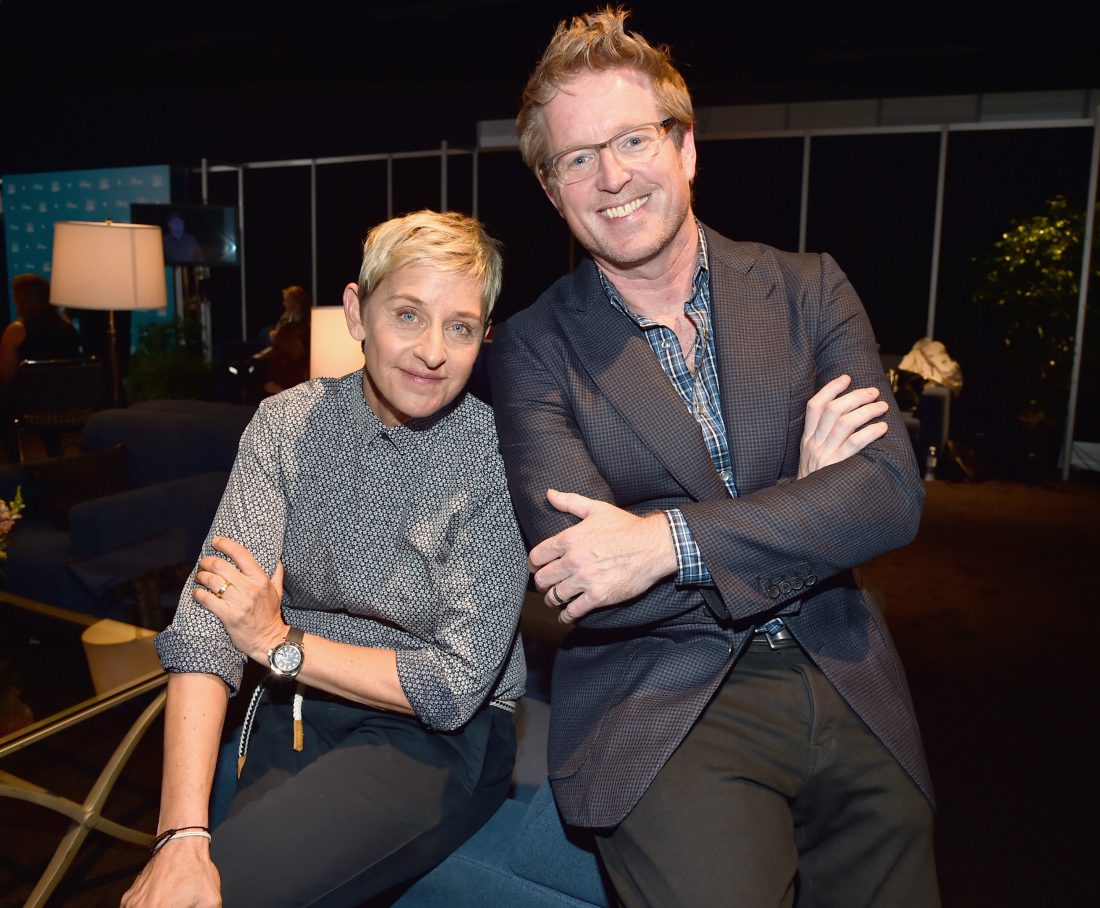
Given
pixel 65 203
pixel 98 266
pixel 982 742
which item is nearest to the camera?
pixel 982 742

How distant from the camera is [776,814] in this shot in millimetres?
1297

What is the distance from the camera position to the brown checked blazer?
130 cm

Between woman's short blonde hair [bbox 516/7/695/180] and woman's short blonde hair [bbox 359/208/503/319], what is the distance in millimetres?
179

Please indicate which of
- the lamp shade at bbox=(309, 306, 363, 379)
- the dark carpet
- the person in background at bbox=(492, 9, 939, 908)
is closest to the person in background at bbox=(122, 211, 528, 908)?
the person in background at bbox=(492, 9, 939, 908)

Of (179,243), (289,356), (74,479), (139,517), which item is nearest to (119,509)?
(139,517)

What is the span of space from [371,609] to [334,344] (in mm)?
1872

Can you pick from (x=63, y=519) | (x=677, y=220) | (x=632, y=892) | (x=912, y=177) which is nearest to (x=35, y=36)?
(x=63, y=519)

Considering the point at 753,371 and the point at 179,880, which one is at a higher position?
the point at 753,371

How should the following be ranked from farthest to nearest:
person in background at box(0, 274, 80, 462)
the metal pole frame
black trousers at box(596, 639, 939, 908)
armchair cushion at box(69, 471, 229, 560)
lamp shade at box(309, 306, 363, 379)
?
1. the metal pole frame
2. person in background at box(0, 274, 80, 462)
3. armchair cushion at box(69, 471, 229, 560)
4. lamp shade at box(309, 306, 363, 379)
5. black trousers at box(596, 639, 939, 908)

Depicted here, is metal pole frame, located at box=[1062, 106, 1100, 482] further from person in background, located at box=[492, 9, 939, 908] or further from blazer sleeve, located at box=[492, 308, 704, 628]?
blazer sleeve, located at box=[492, 308, 704, 628]

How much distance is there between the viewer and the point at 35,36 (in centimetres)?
945

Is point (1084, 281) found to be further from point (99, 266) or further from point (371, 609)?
point (371, 609)

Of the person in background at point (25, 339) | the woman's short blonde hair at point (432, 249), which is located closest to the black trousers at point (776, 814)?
the woman's short blonde hair at point (432, 249)

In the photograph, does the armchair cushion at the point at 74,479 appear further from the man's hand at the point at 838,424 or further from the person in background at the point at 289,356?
the person in background at the point at 289,356
